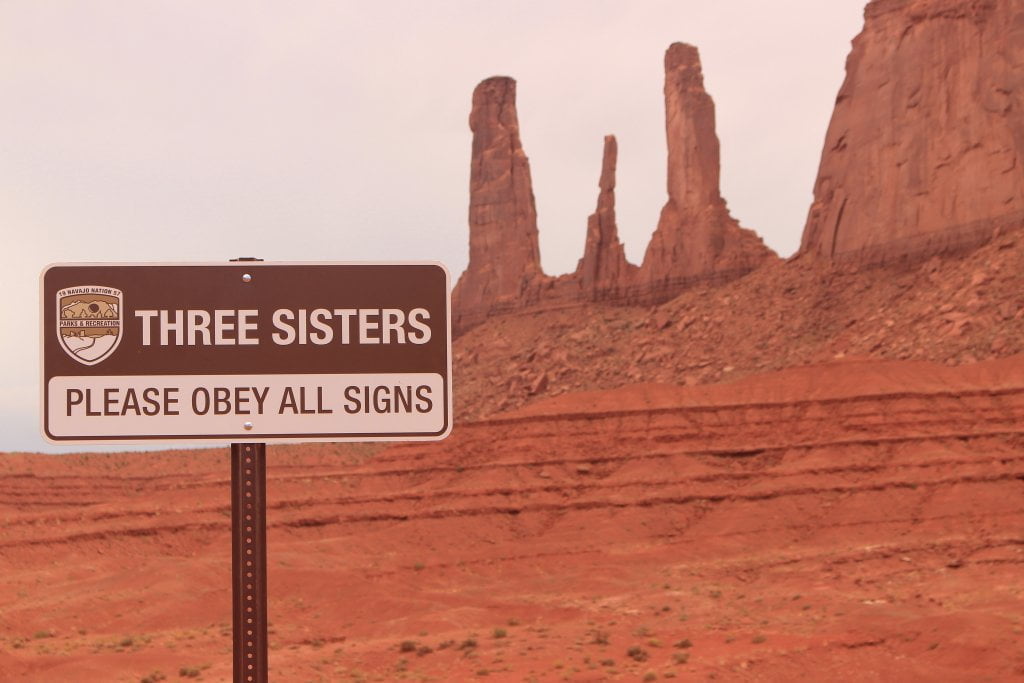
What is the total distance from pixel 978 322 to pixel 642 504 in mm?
17056

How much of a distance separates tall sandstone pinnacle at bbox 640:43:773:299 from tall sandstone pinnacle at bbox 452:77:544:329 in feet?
55.3

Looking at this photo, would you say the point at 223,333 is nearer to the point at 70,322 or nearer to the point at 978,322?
the point at 70,322

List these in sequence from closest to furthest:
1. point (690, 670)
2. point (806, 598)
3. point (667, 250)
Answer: point (690, 670) → point (806, 598) → point (667, 250)

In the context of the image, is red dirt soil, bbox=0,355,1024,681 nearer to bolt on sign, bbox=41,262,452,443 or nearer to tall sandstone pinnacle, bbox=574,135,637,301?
bolt on sign, bbox=41,262,452,443

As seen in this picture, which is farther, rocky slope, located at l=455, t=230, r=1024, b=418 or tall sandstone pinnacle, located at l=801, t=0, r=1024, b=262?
tall sandstone pinnacle, located at l=801, t=0, r=1024, b=262

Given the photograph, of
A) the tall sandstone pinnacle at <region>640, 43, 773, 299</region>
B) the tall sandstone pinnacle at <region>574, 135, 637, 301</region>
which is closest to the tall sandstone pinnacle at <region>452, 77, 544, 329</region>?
the tall sandstone pinnacle at <region>574, 135, 637, 301</region>

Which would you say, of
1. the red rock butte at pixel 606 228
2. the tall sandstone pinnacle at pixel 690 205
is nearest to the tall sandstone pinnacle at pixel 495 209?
the red rock butte at pixel 606 228

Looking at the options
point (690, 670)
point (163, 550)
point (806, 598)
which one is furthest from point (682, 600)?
point (163, 550)

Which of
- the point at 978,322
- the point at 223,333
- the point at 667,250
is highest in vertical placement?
the point at 667,250

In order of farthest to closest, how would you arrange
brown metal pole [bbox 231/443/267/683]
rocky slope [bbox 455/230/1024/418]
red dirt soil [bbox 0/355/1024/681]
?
rocky slope [bbox 455/230/1024/418]
red dirt soil [bbox 0/355/1024/681]
brown metal pole [bbox 231/443/267/683]

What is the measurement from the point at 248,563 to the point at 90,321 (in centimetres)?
107

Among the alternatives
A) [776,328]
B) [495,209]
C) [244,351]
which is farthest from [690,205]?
[244,351]

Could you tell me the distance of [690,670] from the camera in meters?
22.1

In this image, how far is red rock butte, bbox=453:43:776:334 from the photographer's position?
7431 centimetres
